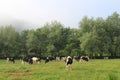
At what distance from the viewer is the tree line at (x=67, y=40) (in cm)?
9007

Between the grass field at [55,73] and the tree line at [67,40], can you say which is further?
the tree line at [67,40]

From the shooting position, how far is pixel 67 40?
10069 centimetres

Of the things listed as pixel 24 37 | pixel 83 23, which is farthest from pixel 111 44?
pixel 24 37

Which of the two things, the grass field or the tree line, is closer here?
the grass field

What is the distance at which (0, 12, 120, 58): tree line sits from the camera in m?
90.1

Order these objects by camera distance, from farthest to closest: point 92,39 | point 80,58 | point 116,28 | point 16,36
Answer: point 16,36 < point 116,28 < point 92,39 < point 80,58

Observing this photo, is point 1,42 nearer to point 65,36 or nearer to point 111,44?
point 65,36

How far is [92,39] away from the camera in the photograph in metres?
87.6

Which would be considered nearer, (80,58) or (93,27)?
(80,58)

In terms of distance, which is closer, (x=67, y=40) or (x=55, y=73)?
(x=55, y=73)

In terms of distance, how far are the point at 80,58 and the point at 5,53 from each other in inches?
1770

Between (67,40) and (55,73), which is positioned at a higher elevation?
(67,40)

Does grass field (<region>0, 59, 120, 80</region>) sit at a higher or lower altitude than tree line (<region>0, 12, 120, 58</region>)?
lower

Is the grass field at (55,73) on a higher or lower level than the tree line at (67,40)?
lower
